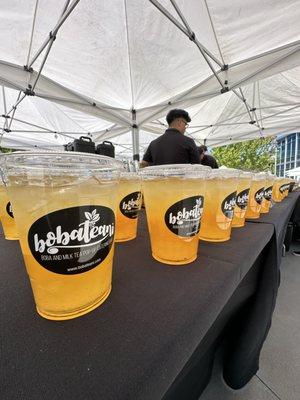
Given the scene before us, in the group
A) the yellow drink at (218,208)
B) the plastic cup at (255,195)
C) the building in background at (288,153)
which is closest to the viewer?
the yellow drink at (218,208)

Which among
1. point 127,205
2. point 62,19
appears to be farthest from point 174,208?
point 62,19

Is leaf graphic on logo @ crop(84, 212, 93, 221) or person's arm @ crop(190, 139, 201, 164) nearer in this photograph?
leaf graphic on logo @ crop(84, 212, 93, 221)

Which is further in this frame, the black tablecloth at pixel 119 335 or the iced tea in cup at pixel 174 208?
the iced tea in cup at pixel 174 208

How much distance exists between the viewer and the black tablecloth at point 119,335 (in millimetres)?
158

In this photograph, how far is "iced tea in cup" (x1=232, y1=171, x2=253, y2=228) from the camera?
1.64ft

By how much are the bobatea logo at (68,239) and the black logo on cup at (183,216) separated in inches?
5.3

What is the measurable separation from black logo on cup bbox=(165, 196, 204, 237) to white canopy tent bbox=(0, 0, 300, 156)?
57.7 inches


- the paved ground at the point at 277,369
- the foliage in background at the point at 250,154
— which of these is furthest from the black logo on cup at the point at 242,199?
the foliage in background at the point at 250,154

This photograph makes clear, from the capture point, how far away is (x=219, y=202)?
0.41 m

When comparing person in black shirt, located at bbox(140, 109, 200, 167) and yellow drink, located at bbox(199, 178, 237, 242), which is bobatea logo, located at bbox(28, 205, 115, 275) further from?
person in black shirt, located at bbox(140, 109, 200, 167)

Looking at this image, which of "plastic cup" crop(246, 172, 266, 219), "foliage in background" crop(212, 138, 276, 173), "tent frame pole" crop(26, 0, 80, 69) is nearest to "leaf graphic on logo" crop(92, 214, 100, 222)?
"plastic cup" crop(246, 172, 266, 219)

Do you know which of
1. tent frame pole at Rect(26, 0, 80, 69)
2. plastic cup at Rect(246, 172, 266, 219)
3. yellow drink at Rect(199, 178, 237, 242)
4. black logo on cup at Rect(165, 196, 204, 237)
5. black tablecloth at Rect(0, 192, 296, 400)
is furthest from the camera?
tent frame pole at Rect(26, 0, 80, 69)

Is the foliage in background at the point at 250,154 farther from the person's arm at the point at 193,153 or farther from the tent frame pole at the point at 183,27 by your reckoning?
the person's arm at the point at 193,153

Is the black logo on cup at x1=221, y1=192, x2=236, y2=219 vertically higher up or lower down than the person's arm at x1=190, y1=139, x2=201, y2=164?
lower down
